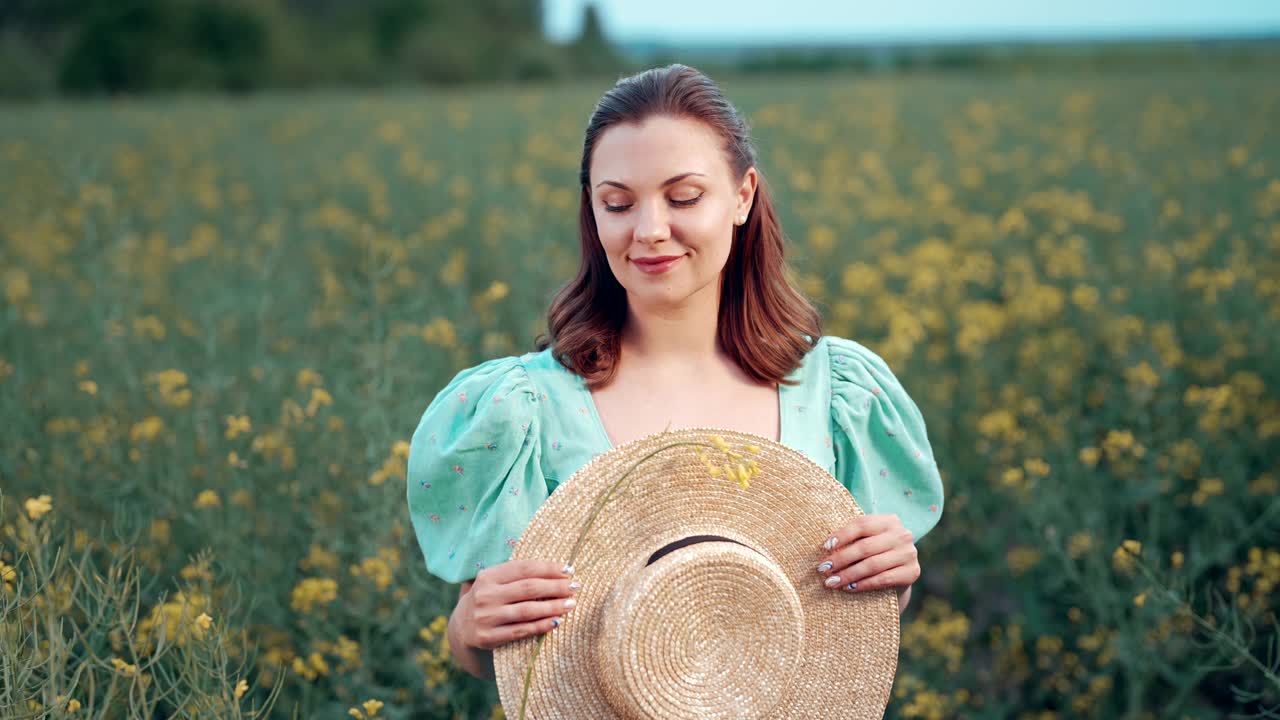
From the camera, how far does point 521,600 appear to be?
5.01 feet

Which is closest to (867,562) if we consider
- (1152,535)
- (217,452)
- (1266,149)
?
(1152,535)

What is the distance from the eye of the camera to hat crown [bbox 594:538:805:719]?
148 centimetres

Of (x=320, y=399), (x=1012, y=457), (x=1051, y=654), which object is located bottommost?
(x=1051, y=654)

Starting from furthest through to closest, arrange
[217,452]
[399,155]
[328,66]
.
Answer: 1. [328,66]
2. [399,155]
3. [217,452]

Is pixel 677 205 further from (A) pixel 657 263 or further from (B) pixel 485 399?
(B) pixel 485 399

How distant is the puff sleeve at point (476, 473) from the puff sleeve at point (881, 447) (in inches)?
18.8

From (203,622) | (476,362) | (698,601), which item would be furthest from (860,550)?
(476,362)

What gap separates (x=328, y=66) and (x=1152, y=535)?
104ft

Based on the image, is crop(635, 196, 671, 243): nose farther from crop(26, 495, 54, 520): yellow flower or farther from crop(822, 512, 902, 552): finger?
crop(26, 495, 54, 520): yellow flower

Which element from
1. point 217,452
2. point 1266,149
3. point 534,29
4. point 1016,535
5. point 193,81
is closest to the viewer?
point 217,452

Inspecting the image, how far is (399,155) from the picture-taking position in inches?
398

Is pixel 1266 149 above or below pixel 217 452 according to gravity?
above

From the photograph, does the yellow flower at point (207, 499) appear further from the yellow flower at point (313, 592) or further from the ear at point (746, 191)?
the ear at point (746, 191)

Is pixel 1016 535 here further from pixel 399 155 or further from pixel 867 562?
pixel 399 155
